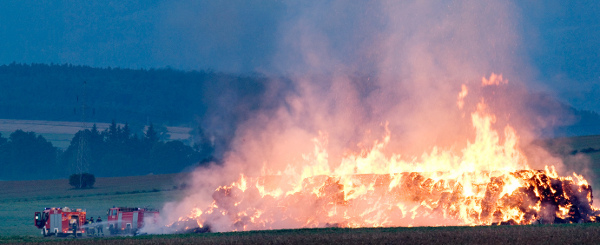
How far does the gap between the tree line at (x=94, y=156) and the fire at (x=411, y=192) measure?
111772 mm

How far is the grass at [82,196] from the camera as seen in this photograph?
283ft

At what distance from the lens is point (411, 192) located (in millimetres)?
45375

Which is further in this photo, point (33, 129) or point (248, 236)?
point (33, 129)

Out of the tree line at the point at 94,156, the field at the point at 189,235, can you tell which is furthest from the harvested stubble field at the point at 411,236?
the tree line at the point at 94,156

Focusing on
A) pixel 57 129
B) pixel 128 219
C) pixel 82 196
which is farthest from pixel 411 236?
pixel 57 129

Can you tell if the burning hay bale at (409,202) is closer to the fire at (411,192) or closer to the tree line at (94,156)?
the fire at (411,192)

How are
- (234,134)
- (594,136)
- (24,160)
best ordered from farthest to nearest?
(24,160), (594,136), (234,134)

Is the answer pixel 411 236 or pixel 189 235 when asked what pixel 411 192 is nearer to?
pixel 411 236

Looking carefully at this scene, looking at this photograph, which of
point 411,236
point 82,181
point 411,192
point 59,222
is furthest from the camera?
point 82,181

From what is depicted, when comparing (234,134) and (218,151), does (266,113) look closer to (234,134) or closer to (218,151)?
(234,134)

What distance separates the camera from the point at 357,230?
126 ft

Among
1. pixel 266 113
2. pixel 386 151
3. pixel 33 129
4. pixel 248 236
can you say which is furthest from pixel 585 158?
pixel 33 129

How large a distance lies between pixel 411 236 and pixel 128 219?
2714 cm

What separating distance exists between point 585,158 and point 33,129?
132m
